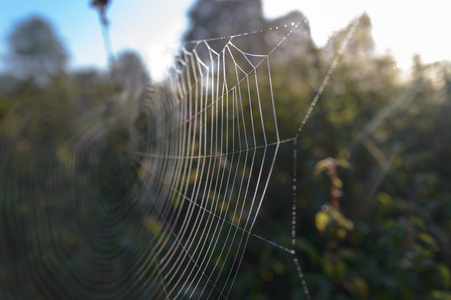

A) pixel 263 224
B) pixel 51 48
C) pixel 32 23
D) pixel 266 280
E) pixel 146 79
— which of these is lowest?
pixel 266 280

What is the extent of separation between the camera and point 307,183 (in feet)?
6.00

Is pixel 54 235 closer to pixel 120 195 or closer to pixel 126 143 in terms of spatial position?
pixel 120 195

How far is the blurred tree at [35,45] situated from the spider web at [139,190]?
30.8ft

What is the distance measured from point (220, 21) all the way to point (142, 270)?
11.0 feet

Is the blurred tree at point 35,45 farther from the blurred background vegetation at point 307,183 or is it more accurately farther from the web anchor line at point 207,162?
the web anchor line at point 207,162

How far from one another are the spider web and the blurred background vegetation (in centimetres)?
2

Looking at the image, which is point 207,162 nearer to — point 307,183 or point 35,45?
point 307,183

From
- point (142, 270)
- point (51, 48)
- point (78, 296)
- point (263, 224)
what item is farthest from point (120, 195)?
point (51, 48)

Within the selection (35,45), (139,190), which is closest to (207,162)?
(139,190)

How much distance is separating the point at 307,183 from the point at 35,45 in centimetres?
1547

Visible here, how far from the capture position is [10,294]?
284cm

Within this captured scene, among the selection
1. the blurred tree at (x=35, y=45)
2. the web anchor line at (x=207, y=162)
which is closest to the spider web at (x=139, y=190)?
the web anchor line at (x=207, y=162)

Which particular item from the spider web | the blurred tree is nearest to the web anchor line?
the spider web

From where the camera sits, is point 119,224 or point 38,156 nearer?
point 119,224
